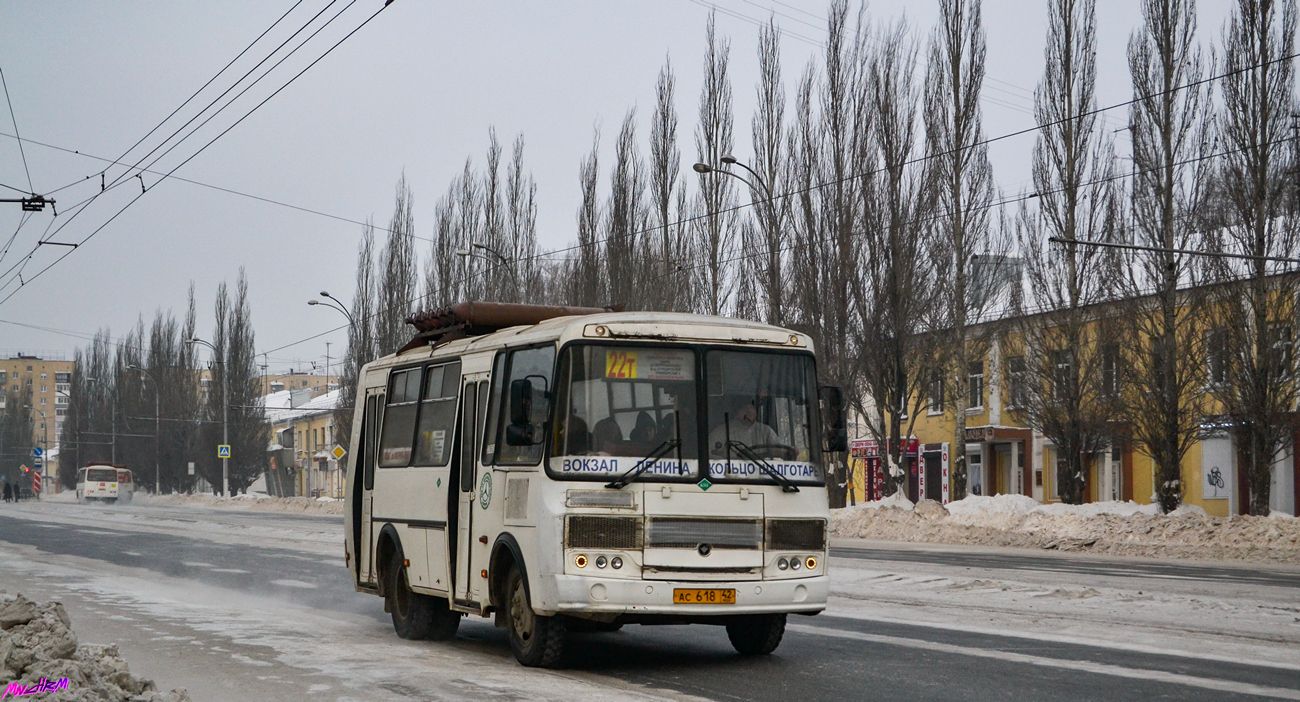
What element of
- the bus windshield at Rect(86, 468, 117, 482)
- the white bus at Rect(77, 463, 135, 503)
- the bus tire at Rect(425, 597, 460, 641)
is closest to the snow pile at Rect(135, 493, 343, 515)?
the white bus at Rect(77, 463, 135, 503)

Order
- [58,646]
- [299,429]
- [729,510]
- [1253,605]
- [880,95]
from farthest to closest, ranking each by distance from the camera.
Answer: [299,429] → [880,95] → [1253,605] → [729,510] → [58,646]

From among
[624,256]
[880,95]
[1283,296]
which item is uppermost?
[880,95]

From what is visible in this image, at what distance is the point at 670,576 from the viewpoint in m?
9.66

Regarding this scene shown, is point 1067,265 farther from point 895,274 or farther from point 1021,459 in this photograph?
point 1021,459

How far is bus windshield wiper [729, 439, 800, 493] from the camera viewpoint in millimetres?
10094

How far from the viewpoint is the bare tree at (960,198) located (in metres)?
37.1

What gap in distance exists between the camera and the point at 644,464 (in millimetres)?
9797

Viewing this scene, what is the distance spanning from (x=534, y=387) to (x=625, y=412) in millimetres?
772

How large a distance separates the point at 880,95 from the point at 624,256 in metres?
10.9

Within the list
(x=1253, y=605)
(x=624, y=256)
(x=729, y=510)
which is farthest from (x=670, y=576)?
(x=624, y=256)

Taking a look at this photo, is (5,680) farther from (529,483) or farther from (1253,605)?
(1253,605)

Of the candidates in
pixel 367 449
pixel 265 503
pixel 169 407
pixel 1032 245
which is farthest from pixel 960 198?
pixel 169 407

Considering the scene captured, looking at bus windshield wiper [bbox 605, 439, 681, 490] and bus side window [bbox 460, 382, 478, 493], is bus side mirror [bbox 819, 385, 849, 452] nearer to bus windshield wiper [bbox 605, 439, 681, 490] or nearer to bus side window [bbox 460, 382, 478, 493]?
bus windshield wiper [bbox 605, 439, 681, 490]

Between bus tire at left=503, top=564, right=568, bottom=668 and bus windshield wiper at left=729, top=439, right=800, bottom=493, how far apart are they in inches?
70.5
